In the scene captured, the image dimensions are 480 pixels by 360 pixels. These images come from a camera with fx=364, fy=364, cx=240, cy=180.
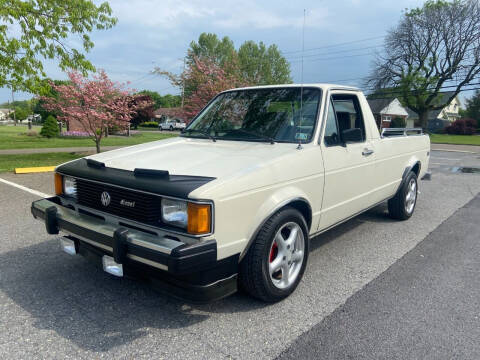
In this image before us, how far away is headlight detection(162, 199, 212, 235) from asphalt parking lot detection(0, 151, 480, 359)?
0.81 m

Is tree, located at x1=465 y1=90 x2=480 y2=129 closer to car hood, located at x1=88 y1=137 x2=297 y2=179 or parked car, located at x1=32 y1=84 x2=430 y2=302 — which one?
parked car, located at x1=32 y1=84 x2=430 y2=302

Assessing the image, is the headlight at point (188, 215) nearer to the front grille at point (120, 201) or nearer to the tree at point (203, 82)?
the front grille at point (120, 201)

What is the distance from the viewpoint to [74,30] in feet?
36.2

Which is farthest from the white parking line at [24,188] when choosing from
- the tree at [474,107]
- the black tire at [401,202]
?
the tree at [474,107]

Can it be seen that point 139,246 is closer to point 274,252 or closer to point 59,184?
point 274,252

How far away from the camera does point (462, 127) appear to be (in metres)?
49.3

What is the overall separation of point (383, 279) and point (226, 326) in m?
1.75

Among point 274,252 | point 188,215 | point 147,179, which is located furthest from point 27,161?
point 188,215

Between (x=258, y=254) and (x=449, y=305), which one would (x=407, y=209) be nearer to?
(x=449, y=305)

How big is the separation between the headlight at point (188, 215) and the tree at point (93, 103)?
11.3 metres

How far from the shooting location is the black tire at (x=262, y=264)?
2730mm

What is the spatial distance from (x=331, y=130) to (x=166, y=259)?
7.48 feet

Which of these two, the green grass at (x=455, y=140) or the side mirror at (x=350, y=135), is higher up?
the side mirror at (x=350, y=135)

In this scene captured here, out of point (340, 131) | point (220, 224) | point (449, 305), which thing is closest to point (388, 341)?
point (449, 305)
